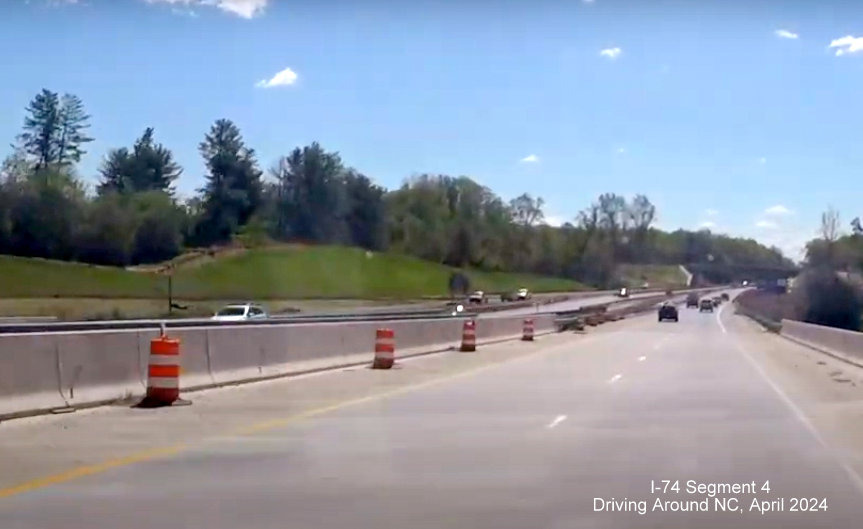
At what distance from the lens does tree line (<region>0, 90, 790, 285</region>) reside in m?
37.3

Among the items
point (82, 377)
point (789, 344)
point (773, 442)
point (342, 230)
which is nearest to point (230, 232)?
point (342, 230)

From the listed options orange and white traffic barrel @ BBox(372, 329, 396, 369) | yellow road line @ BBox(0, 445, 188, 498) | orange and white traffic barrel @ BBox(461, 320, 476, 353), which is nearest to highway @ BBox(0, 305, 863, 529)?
yellow road line @ BBox(0, 445, 188, 498)

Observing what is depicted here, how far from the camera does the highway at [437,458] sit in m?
11.4

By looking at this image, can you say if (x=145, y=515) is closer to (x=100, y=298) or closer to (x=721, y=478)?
(x=721, y=478)

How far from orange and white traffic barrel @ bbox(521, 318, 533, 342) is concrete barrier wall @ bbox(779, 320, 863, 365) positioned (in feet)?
36.8

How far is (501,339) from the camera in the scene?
5550cm

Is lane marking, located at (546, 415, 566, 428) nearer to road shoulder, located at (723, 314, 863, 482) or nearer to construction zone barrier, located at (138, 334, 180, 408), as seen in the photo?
road shoulder, located at (723, 314, 863, 482)

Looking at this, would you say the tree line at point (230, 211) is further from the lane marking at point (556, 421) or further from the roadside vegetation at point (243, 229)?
the lane marking at point (556, 421)

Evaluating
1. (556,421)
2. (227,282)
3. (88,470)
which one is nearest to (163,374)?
(556,421)

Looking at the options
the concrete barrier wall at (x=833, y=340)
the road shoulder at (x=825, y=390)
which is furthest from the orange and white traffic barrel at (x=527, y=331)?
the concrete barrier wall at (x=833, y=340)

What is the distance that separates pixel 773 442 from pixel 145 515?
8.62 metres

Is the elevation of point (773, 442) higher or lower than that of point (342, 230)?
lower

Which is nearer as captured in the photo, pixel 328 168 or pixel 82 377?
pixel 82 377

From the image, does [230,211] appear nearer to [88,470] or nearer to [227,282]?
[227,282]
